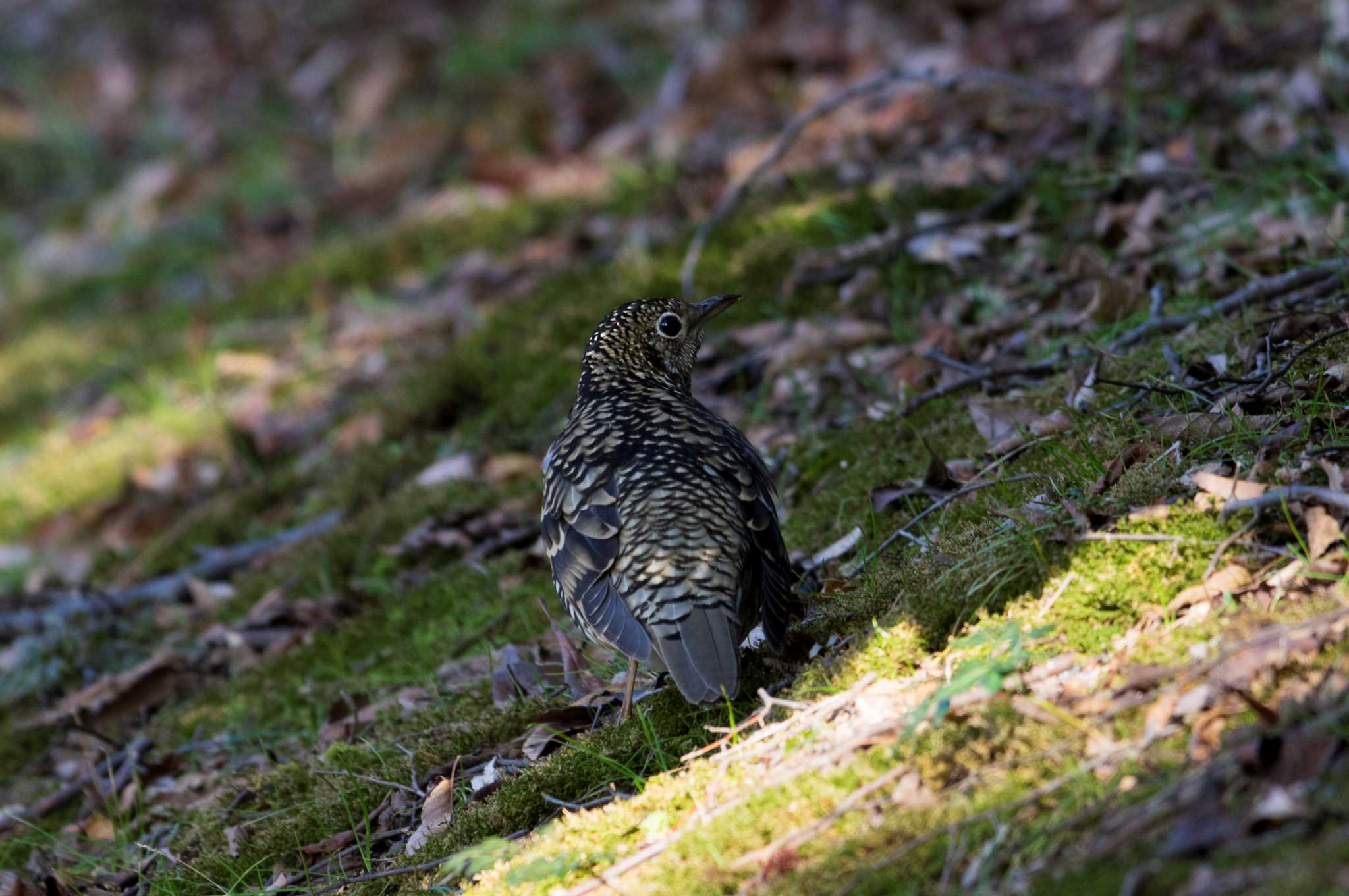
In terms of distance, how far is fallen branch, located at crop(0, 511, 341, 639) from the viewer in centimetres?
654

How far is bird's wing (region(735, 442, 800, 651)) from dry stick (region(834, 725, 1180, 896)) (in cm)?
100

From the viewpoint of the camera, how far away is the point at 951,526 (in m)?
4.20

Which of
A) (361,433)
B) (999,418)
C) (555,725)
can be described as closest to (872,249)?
(999,418)

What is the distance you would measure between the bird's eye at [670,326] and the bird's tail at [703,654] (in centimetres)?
163

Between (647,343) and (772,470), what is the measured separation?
1.00 meters

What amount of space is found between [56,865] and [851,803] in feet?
10.8

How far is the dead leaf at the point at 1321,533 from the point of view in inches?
121

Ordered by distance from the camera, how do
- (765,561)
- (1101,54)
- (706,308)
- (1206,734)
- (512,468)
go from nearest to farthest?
(1206,734) → (765,561) → (706,308) → (512,468) → (1101,54)

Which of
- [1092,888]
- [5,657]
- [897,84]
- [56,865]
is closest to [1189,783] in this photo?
[1092,888]

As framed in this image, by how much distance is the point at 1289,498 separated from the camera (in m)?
3.23

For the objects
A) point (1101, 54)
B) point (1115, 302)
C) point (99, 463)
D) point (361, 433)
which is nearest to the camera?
point (1115, 302)

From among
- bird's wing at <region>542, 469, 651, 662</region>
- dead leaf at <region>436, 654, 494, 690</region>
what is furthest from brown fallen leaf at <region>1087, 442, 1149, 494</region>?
dead leaf at <region>436, 654, 494, 690</region>

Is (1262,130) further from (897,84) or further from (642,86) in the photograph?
(642,86)

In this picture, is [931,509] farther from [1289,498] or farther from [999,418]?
[1289,498]
